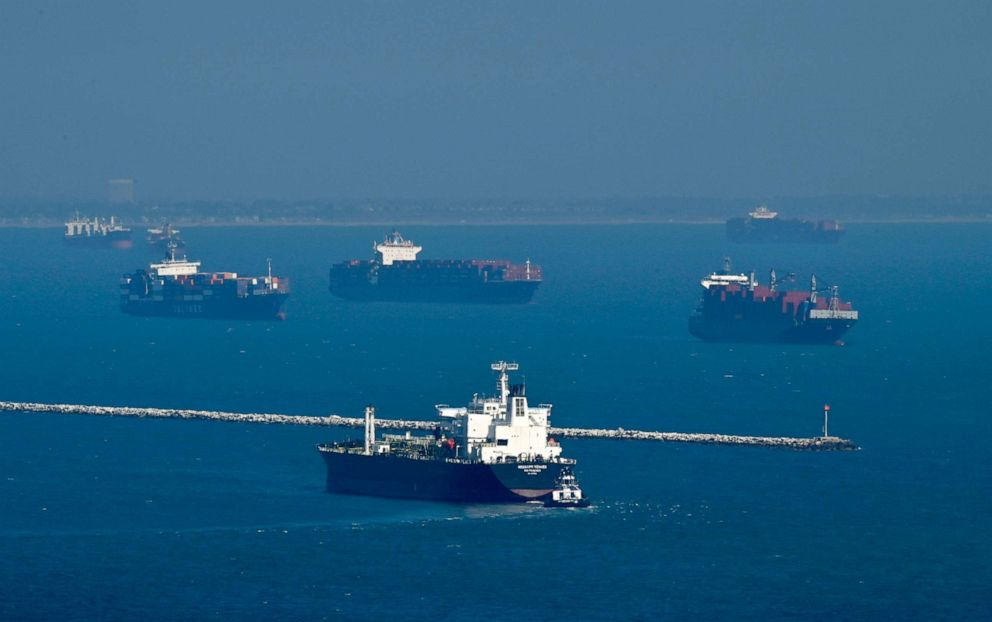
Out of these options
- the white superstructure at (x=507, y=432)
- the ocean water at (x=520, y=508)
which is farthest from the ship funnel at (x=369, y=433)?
the white superstructure at (x=507, y=432)

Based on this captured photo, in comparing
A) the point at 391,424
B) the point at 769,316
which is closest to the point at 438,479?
the point at 391,424

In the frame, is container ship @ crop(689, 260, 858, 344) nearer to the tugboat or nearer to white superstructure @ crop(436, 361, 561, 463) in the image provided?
white superstructure @ crop(436, 361, 561, 463)

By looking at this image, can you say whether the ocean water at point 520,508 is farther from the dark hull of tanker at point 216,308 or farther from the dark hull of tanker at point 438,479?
the dark hull of tanker at point 216,308

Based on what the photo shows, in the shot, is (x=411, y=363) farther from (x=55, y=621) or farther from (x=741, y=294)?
(x=55, y=621)

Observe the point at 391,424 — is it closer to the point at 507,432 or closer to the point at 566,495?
the point at 507,432

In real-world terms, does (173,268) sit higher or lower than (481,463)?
higher

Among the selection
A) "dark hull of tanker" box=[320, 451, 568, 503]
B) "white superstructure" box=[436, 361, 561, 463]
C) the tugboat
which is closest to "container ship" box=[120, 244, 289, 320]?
"dark hull of tanker" box=[320, 451, 568, 503]

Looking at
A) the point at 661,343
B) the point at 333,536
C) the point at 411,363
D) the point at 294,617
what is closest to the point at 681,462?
the point at 333,536
